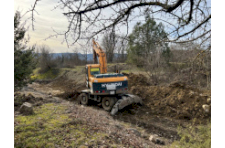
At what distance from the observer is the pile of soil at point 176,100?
866 centimetres

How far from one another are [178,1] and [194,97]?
278 inches

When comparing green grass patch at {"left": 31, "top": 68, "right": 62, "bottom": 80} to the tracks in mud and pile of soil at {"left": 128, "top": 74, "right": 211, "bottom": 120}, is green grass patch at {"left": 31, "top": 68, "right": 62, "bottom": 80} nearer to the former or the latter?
pile of soil at {"left": 128, "top": 74, "right": 211, "bottom": 120}

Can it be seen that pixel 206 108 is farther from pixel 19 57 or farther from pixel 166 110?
pixel 19 57

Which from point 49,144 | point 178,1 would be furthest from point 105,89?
point 178,1

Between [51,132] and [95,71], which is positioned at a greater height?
[95,71]

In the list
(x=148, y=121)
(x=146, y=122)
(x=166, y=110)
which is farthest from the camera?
(x=166, y=110)

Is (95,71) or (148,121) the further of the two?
(95,71)

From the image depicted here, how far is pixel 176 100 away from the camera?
32.5 feet

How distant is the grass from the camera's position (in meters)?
4.28

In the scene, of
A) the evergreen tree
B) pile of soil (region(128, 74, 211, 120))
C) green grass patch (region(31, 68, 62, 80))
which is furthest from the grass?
green grass patch (region(31, 68, 62, 80))

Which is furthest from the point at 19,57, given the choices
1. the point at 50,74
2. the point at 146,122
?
the point at 50,74

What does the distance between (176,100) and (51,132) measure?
24.2ft

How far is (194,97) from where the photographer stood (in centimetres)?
957

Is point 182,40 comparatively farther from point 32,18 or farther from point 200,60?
point 32,18
